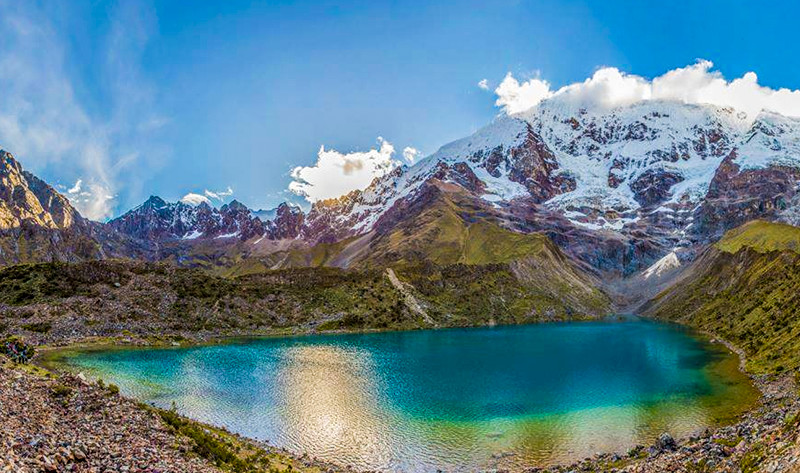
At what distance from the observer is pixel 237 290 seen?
584ft

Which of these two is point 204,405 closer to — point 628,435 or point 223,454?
point 223,454

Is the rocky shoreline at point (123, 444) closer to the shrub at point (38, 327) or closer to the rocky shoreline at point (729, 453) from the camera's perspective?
the rocky shoreline at point (729, 453)

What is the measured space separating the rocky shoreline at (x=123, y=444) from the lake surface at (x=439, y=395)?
8.78m

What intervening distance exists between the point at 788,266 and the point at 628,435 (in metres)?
138

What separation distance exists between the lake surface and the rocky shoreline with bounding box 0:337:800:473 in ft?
28.8

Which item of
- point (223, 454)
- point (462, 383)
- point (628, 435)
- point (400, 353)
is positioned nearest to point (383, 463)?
point (223, 454)

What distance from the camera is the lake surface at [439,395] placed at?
5612 centimetres

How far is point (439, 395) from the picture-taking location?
79.9 m

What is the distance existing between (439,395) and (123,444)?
55.2 meters

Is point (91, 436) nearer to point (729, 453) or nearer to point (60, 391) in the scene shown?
point (60, 391)

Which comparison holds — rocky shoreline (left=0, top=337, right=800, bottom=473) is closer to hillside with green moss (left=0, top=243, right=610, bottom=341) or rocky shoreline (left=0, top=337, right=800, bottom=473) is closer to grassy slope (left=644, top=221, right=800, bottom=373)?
grassy slope (left=644, top=221, right=800, bottom=373)

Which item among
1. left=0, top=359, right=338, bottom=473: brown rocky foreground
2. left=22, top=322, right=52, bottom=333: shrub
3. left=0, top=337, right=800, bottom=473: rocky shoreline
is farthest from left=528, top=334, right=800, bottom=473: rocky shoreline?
left=22, top=322, right=52, bottom=333: shrub

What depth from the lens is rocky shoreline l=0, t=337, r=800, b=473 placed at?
2667 centimetres

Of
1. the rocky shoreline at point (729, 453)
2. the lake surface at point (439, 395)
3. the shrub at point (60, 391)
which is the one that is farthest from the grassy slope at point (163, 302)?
the rocky shoreline at point (729, 453)
